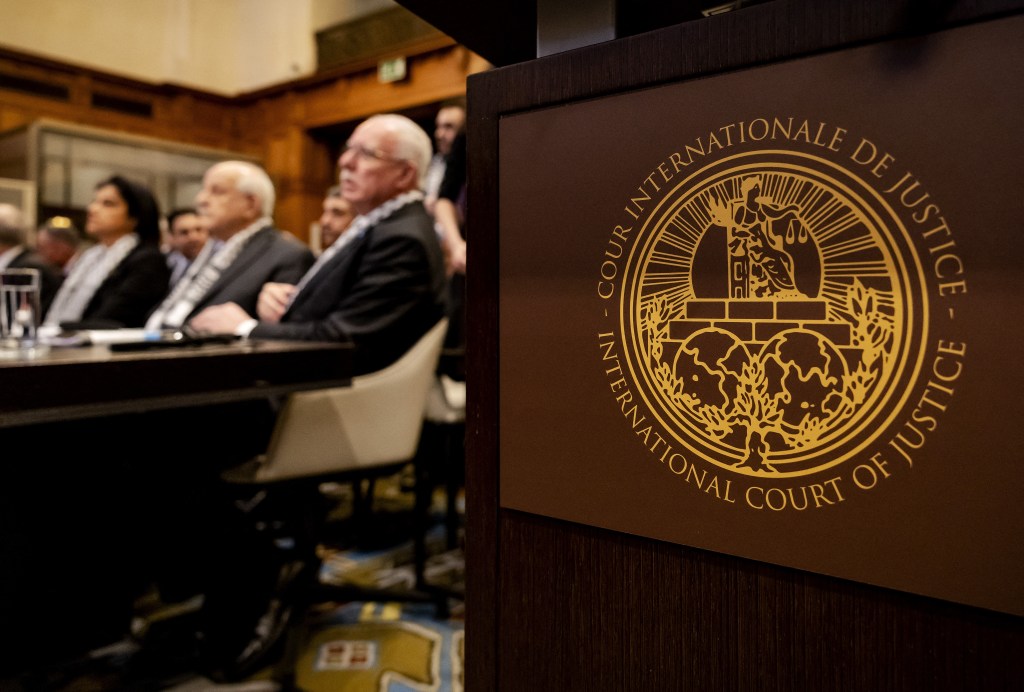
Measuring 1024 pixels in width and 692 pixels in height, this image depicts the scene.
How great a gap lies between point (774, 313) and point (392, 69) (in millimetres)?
7268

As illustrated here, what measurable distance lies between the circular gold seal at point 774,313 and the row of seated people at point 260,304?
136cm

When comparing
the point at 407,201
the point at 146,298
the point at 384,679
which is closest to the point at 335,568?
the point at 384,679

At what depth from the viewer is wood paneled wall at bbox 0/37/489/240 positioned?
22.2 feet

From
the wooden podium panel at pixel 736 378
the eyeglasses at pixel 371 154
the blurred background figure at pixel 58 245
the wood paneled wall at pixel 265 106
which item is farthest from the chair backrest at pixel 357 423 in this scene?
the wood paneled wall at pixel 265 106

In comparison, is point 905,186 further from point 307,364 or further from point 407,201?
point 407,201

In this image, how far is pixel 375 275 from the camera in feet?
5.86

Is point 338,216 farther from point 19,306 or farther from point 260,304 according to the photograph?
point 19,306

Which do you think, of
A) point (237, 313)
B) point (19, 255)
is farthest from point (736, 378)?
point (19, 255)

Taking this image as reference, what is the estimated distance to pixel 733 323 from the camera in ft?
1.43

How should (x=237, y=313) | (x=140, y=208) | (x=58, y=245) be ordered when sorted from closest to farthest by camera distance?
(x=237, y=313) → (x=140, y=208) → (x=58, y=245)

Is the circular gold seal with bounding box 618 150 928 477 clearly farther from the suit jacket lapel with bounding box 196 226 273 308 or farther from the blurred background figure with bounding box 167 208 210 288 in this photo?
the blurred background figure with bounding box 167 208 210 288

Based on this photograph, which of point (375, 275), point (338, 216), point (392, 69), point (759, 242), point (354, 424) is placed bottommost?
point (354, 424)

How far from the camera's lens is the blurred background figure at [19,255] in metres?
3.65

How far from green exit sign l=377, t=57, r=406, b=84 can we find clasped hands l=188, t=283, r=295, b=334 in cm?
535
